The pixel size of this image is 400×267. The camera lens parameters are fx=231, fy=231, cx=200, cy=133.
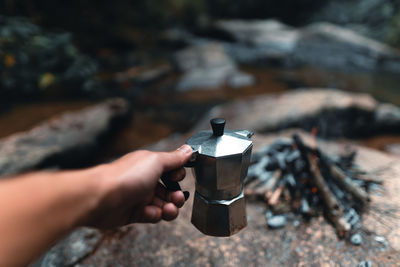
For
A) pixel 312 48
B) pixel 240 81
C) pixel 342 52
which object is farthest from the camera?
pixel 312 48

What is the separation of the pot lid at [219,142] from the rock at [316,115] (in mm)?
2308

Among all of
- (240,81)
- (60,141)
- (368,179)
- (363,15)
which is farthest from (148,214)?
(363,15)

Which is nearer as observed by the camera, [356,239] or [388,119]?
[356,239]

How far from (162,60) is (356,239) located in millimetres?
8362

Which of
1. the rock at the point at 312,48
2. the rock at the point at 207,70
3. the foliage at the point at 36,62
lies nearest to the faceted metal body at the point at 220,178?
the foliage at the point at 36,62

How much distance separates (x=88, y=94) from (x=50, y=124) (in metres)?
2.31

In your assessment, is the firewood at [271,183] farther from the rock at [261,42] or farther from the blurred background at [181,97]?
the rock at [261,42]

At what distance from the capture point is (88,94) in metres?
5.42

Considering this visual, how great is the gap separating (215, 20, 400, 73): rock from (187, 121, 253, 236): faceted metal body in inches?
324

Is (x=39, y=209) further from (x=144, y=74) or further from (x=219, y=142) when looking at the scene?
(x=144, y=74)

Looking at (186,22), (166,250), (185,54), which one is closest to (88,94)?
(185,54)

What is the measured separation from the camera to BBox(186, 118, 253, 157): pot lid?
96cm

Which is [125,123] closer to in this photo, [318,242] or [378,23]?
[318,242]

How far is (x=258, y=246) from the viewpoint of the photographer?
1423 mm
